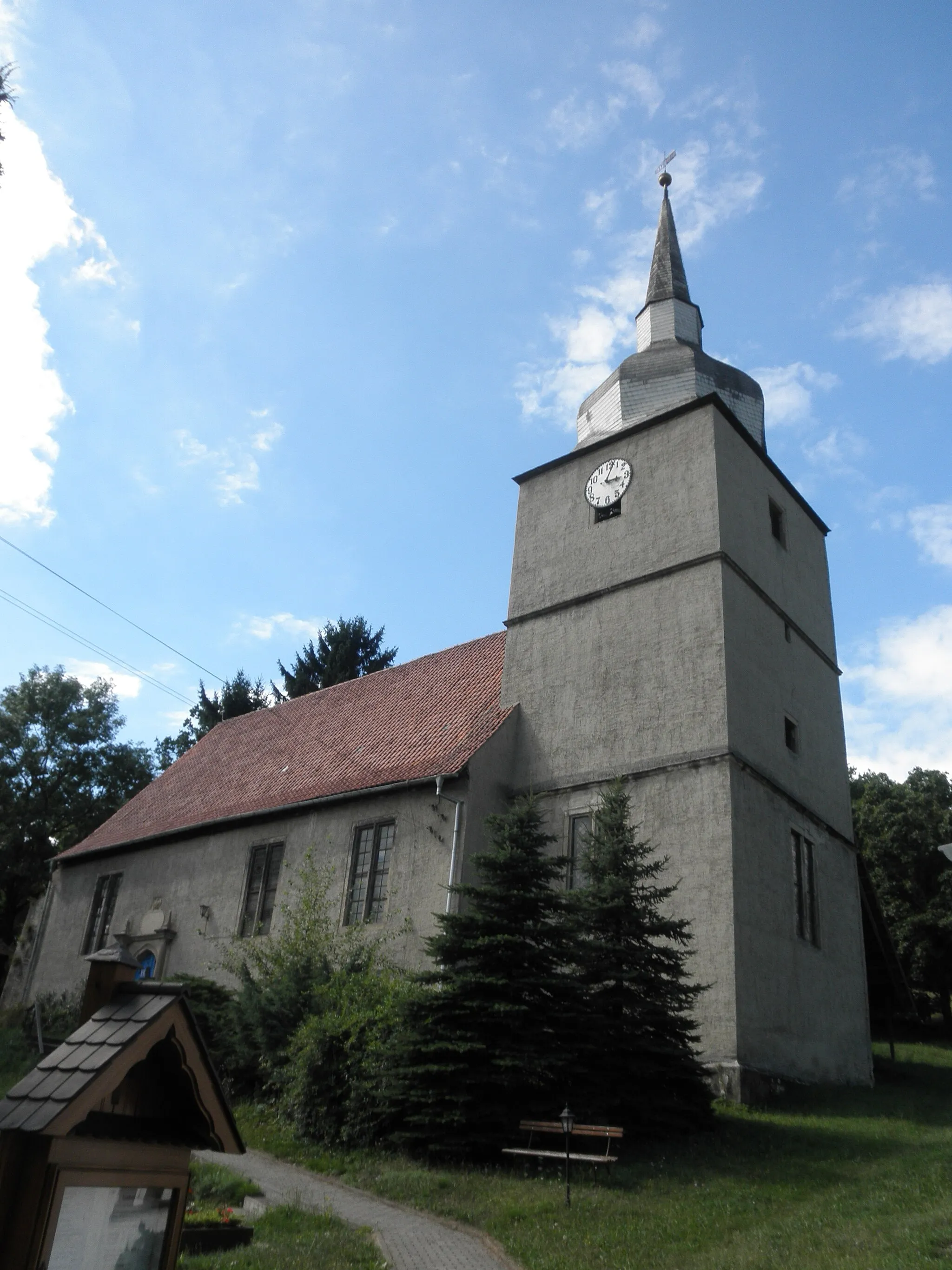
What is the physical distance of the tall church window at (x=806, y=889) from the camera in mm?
18484

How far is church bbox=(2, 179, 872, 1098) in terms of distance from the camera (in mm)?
17094

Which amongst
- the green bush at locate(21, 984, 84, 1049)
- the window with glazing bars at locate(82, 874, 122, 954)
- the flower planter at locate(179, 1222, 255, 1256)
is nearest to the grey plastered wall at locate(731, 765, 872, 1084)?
the flower planter at locate(179, 1222, 255, 1256)

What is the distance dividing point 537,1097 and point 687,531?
11293 mm

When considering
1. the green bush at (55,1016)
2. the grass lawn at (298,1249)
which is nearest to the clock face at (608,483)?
the green bush at (55,1016)

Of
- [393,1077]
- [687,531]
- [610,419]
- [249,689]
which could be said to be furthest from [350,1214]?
[249,689]

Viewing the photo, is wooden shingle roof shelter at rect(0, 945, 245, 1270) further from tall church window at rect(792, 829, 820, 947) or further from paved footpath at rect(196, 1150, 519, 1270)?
tall church window at rect(792, 829, 820, 947)

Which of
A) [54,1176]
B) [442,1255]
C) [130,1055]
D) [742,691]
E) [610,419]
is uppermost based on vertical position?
[610,419]

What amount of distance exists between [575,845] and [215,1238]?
36.9 feet

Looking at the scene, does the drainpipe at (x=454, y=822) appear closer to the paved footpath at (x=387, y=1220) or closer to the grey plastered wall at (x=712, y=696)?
the grey plastered wall at (x=712, y=696)

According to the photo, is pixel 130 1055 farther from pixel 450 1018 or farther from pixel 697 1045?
pixel 697 1045

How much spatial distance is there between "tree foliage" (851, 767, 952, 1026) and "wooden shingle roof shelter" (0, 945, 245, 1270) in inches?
1198

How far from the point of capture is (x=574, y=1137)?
1177 cm

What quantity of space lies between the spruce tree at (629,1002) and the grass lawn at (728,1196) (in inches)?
19.3

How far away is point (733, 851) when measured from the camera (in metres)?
16.4
